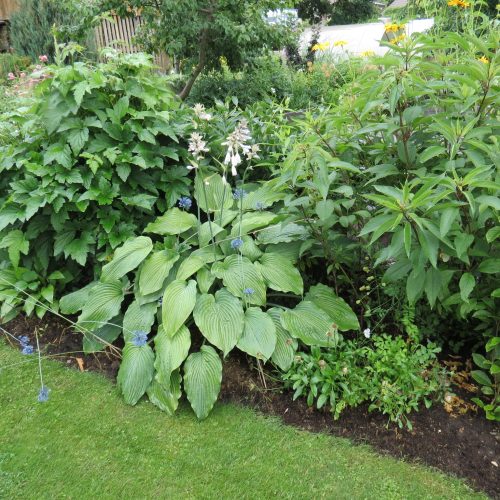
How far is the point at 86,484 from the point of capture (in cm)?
195

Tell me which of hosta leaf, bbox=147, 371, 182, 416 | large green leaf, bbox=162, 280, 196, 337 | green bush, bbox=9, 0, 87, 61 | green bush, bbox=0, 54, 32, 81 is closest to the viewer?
hosta leaf, bbox=147, 371, 182, 416

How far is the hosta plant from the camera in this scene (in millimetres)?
2336

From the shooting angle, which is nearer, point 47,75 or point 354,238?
point 354,238

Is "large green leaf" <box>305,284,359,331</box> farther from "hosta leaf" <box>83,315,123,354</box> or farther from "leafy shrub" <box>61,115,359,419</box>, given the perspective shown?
"hosta leaf" <box>83,315,123,354</box>

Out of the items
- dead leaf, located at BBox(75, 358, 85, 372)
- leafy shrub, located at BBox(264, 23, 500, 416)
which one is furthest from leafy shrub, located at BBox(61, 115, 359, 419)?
leafy shrub, located at BBox(264, 23, 500, 416)

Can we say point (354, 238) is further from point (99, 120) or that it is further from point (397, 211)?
point (99, 120)

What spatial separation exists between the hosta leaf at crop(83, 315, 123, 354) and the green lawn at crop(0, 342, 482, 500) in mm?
281

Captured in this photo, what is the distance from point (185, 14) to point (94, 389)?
12.8 feet

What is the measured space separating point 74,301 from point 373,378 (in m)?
1.75

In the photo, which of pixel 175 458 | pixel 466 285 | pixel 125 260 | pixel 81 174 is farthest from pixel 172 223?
pixel 466 285

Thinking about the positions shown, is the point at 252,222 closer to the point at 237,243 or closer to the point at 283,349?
the point at 237,243

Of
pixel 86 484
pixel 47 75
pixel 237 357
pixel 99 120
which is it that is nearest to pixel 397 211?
pixel 237 357

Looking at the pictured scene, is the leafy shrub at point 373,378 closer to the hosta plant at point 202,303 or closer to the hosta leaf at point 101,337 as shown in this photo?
the hosta plant at point 202,303

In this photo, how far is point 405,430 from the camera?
→ 7.10 ft
